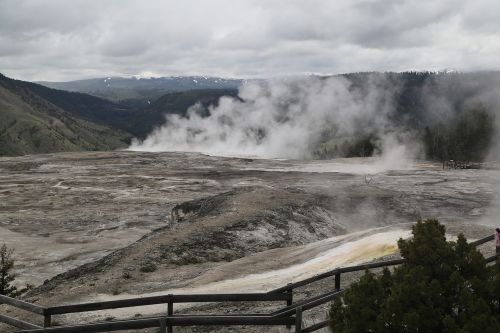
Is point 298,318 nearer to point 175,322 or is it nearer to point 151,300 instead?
point 175,322

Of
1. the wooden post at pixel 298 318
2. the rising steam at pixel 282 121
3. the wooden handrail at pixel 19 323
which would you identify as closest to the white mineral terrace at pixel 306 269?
the wooden handrail at pixel 19 323

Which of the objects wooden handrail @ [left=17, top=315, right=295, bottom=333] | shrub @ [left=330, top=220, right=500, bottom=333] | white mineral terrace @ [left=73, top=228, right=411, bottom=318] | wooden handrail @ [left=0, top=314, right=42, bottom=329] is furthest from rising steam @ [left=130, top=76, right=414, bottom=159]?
shrub @ [left=330, top=220, right=500, bottom=333]

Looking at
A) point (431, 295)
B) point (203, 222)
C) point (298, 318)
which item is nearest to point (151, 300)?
point (298, 318)

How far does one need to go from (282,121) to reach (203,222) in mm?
115348

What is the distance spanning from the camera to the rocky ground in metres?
17.9

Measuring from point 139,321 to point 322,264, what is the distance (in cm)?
1082

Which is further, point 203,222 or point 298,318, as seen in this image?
point 203,222

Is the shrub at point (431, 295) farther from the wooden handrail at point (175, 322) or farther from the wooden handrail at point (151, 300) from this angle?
the wooden handrail at point (151, 300)

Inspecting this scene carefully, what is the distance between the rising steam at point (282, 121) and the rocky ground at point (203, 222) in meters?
62.0

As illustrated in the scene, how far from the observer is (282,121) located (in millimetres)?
140250

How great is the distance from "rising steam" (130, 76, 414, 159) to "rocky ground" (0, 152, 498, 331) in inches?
2442

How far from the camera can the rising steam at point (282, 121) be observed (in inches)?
5369

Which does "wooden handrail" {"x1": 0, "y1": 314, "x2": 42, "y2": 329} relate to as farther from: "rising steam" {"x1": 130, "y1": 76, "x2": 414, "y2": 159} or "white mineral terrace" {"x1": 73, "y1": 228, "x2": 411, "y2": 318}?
"rising steam" {"x1": 130, "y1": 76, "x2": 414, "y2": 159}

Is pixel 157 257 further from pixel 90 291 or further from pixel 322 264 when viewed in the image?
pixel 322 264
